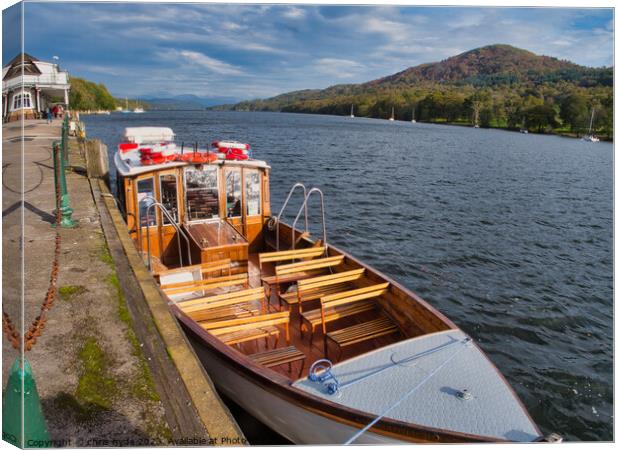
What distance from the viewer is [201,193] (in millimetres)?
10305

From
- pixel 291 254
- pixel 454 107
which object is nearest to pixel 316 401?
pixel 291 254

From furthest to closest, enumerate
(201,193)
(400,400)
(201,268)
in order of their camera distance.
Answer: (201,193) → (201,268) → (400,400)

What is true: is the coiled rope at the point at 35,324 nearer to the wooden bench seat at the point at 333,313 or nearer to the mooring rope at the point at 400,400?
the mooring rope at the point at 400,400

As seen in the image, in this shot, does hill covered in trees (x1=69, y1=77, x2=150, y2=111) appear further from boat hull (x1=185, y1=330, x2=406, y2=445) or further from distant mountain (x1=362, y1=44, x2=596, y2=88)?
boat hull (x1=185, y1=330, x2=406, y2=445)

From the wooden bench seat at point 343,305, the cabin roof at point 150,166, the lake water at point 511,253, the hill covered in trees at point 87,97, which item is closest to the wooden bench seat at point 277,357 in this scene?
the wooden bench seat at point 343,305

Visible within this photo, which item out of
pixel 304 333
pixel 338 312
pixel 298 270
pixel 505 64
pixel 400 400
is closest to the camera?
pixel 400 400

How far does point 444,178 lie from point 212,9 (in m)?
29.0

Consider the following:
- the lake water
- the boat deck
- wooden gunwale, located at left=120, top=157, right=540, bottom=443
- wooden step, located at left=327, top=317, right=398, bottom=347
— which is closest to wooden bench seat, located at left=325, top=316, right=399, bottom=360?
wooden step, located at left=327, top=317, right=398, bottom=347

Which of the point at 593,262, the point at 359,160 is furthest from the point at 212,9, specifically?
the point at 359,160

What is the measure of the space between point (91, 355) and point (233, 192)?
655cm

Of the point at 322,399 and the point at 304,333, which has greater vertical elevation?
the point at 322,399

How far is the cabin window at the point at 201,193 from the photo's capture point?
33.0 ft

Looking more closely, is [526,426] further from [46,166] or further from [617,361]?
[46,166]

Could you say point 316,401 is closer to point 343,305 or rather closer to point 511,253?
point 343,305
